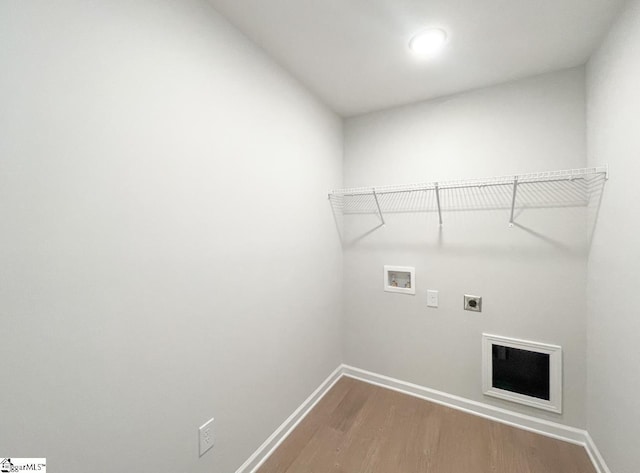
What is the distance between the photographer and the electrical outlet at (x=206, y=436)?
1214 mm

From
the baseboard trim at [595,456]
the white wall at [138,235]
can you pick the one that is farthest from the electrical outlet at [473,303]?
the white wall at [138,235]

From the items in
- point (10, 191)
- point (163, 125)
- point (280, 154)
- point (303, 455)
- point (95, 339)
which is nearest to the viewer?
point (10, 191)

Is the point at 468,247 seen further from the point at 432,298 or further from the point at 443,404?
the point at 443,404

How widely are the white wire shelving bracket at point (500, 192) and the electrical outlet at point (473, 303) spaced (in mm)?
590

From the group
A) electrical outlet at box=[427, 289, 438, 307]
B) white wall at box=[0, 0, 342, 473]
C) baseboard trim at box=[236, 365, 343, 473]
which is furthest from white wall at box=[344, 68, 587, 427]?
white wall at box=[0, 0, 342, 473]

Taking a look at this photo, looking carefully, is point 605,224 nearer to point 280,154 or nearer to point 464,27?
point 464,27

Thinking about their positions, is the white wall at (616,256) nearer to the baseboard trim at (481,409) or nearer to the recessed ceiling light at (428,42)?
the baseboard trim at (481,409)

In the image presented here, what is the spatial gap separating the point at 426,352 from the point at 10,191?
2.47m

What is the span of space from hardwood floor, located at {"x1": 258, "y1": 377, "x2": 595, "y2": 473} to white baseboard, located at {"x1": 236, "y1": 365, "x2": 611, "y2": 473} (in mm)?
42

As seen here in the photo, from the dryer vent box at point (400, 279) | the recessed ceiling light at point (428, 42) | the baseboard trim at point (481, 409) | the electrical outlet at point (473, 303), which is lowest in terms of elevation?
the baseboard trim at point (481, 409)

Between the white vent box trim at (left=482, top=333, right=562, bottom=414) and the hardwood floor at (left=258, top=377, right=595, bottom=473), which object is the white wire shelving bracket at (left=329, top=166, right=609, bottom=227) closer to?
the white vent box trim at (left=482, top=333, right=562, bottom=414)

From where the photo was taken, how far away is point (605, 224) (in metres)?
1.41

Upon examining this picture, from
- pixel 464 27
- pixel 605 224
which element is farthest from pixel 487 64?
pixel 605 224

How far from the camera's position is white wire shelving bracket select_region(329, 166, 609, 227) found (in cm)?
160
